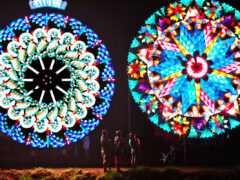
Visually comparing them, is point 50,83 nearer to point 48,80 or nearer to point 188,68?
point 48,80

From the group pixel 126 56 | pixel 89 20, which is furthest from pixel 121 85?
pixel 89 20

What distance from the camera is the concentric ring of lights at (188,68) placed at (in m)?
11.6

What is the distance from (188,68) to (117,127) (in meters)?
3.21

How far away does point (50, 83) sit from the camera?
11.8m

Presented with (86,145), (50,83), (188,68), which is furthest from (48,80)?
(188,68)

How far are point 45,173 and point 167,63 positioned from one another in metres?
5.36

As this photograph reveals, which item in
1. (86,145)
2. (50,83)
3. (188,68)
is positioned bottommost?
(86,145)

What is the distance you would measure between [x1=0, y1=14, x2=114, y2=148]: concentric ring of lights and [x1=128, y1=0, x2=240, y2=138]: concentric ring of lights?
1306mm

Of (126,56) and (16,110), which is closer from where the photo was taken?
(16,110)

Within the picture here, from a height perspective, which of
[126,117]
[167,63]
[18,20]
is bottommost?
[126,117]

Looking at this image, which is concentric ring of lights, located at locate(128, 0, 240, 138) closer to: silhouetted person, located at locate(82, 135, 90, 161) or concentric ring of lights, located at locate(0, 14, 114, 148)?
concentric ring of lights, located at locate(0, 14, 114, 148)

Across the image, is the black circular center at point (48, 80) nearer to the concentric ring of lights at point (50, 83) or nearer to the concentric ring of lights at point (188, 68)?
the concentric ring of lights at point (50, 83)

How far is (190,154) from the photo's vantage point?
455 inches

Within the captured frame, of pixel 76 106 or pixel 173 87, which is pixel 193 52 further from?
pixel 76 106
